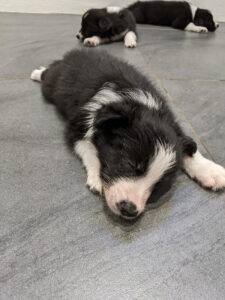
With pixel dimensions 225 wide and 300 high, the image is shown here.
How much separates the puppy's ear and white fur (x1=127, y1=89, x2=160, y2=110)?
326cm

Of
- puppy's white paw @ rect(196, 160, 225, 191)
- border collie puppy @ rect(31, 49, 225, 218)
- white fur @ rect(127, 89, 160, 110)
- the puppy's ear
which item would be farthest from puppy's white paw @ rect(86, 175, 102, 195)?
the puppy's ear

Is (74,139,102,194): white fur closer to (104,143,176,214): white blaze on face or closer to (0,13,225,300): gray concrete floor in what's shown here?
(0,13,225,300): gray concrete floor

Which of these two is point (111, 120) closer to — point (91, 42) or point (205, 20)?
point (91, 42)

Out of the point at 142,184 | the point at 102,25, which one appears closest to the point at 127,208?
the point at 142,184

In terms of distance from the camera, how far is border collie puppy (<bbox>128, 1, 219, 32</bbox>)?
681 centimetres

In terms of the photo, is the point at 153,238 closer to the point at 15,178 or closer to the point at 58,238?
the point at 58,238

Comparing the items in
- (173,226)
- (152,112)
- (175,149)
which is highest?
(152,112)

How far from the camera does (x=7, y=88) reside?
10.5 ft

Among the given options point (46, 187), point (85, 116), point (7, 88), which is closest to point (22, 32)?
point (7, 88)

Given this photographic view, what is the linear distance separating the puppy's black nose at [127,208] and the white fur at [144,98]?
2.55ft

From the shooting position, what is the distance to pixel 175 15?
22.5 ft

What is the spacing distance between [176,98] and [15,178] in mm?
2089

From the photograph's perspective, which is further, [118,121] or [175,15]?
[175,15]

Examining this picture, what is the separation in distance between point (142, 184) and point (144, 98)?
73 centimetres
